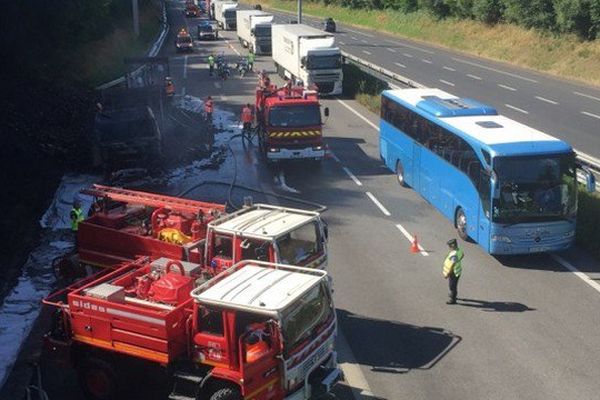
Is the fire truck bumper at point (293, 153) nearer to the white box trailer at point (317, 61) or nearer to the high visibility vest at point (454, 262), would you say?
the high visibility vest at point (454, 262)

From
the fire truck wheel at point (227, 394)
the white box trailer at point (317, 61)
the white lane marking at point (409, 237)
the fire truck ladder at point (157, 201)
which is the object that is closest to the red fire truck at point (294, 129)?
the white lane marking at point (409, 237)

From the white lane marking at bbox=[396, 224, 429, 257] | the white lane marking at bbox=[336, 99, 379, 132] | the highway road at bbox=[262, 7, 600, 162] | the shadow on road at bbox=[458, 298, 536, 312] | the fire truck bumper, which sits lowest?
the white lane marking at bbox=[396, 224, 429, 257]

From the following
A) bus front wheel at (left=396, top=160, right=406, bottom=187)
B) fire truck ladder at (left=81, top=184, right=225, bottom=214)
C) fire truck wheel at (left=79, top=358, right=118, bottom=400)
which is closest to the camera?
fire truck wheel at (left=79, top=358, right=118, bottom=400)

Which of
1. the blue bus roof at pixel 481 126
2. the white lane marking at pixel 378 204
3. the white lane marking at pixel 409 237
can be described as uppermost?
the blue bus roof at pixel 481 126

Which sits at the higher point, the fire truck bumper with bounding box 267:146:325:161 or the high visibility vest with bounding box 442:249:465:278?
the high visibility vest with bounding box 442:249:465:278

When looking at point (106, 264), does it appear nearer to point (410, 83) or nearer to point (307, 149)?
point (307, 149)

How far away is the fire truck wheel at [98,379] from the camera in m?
11.8

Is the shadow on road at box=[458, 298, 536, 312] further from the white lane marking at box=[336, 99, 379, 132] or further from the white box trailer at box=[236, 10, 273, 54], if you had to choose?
the white box trailer at box=[236, 10, 273, 54]

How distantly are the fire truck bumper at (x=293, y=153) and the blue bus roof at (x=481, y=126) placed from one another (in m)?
3.43

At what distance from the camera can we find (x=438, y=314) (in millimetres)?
15172

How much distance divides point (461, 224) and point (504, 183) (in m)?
2.63

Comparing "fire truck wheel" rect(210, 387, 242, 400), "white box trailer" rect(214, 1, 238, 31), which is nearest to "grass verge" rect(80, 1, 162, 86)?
"white box trailer" rect(214, 1, 238, 31)

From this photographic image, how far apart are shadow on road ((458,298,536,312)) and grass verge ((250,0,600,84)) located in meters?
35.2

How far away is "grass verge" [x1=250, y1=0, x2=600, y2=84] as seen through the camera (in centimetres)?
4956
